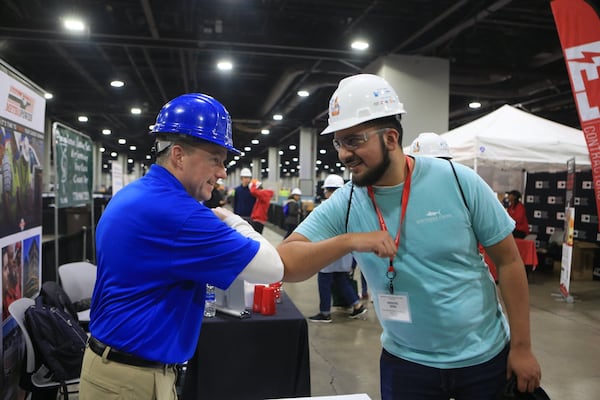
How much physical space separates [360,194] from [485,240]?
1.39 feet

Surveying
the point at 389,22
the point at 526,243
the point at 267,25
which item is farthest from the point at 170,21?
the point at 526,243

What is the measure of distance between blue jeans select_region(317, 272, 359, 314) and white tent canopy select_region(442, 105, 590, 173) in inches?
96.4

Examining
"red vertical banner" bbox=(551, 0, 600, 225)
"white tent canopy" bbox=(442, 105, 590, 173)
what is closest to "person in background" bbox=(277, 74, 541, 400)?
"red vertical banner" bbox=(551, 0, 600, 225)

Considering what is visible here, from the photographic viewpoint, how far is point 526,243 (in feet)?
25.5

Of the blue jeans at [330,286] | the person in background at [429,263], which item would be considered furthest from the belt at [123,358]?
the blue jeans at [330,286]

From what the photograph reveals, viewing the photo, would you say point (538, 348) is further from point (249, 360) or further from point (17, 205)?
point (17, 205)

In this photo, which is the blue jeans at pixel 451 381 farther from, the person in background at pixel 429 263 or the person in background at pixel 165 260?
the person in background at pixel 165 260

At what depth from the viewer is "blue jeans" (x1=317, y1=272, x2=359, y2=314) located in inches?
222

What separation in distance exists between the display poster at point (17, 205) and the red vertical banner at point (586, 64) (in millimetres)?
3534

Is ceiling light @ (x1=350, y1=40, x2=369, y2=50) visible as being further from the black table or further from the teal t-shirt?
the teal t-shirt

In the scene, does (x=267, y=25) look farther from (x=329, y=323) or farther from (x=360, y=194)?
(x=360, y=194)

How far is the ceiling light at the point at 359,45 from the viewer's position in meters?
7.54

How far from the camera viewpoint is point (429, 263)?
1.37m

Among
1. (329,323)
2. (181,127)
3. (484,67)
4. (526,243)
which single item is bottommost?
(329,323)
